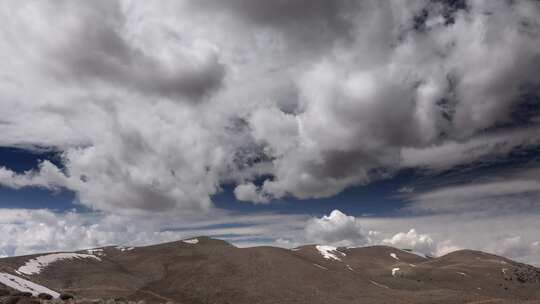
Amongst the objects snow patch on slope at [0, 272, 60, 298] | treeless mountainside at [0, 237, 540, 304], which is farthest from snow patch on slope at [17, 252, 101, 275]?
snow patch on slope at [0, 272, 60, 298]

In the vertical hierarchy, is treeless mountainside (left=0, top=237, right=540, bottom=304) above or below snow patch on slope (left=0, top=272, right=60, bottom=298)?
below

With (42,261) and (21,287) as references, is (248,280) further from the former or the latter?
(21,287)

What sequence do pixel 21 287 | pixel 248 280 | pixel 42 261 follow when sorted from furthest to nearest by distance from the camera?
pixel 42 261 < pixel 248 280 < pixel 21 287

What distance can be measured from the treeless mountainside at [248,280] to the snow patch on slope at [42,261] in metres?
0.25

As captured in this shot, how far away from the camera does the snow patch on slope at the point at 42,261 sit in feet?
362

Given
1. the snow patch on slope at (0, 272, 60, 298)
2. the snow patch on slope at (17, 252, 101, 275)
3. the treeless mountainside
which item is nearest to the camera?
the snow patch on slope at (0, 272, 60, 298)

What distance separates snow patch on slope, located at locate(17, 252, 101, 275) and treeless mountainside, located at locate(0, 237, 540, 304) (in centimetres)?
25

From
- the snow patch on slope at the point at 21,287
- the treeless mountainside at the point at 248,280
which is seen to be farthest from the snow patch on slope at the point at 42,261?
the snow patch on slope at the point at 21,287

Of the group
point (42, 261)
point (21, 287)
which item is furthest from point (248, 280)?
point (21, 287)

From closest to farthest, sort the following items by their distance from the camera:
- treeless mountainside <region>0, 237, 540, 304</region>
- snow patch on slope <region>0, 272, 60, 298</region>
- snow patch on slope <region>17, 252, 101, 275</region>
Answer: snow patch on slope <region>0, 272, 60, 298</region>
treeless mountainside <region>0, 237, 540, 304</region>
snow patch on slope <region>17, 252, 101, 275</region>

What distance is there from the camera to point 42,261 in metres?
123

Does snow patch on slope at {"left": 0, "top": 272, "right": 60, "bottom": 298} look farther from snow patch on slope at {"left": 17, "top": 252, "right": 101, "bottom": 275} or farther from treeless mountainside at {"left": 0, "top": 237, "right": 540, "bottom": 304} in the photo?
snow patch on slope at {"left": 17, "top": 252, "right": 101, "bottom": 275}

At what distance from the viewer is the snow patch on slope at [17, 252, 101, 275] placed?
11024cm

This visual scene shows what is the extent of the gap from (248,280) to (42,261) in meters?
63.4
